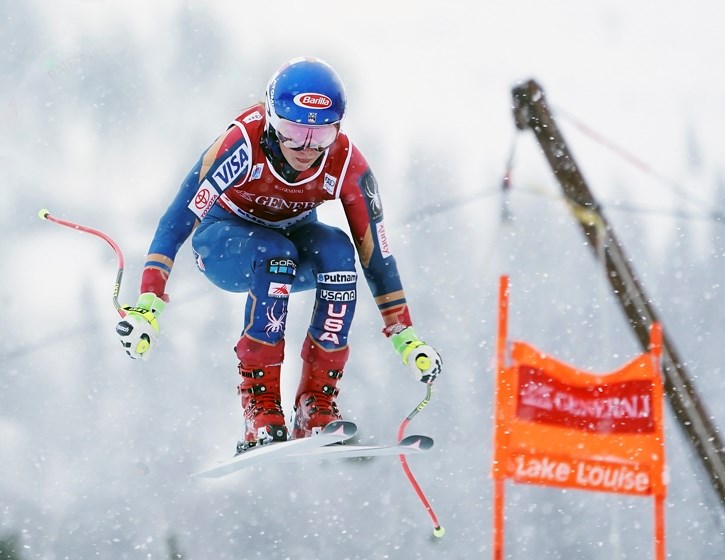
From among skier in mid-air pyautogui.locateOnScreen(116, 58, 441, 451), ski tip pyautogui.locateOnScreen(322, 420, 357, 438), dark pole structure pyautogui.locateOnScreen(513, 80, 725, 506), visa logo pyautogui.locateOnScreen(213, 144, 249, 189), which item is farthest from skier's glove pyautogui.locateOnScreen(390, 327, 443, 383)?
dark pole structure pyautogui.locateOnScreen(513, 80, 725, 506)

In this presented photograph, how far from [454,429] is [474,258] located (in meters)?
6.61

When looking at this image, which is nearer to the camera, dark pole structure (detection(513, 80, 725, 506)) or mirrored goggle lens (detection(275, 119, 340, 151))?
mirrored goggle lens (detection(275, 119, 340, 151))

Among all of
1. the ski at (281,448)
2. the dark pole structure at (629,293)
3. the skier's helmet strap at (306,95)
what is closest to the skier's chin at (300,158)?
the skier's helmet strap at (306,95)

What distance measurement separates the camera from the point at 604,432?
562cm

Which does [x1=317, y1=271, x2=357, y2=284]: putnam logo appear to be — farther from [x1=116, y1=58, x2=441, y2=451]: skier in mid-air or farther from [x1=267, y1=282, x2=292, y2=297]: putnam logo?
[x1=267, y1=282, x2=292, y2=297]: putnam logo

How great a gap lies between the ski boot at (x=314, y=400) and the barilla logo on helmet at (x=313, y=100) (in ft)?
4.94

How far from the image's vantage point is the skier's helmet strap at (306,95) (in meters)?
5.26

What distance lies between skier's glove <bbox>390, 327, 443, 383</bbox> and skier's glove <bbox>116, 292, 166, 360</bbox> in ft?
4.51

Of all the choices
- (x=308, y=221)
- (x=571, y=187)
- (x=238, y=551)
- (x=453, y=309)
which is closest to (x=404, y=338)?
(x=308, y=221)

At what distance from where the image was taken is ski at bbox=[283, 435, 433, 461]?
5.38 meters

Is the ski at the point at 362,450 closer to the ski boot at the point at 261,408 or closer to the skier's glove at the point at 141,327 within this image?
the ski boot at the point at 261,408

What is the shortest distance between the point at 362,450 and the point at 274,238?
123 cm

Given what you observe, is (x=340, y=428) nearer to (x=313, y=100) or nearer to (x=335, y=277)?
(x=335, y=277)

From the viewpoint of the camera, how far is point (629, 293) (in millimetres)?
8125
